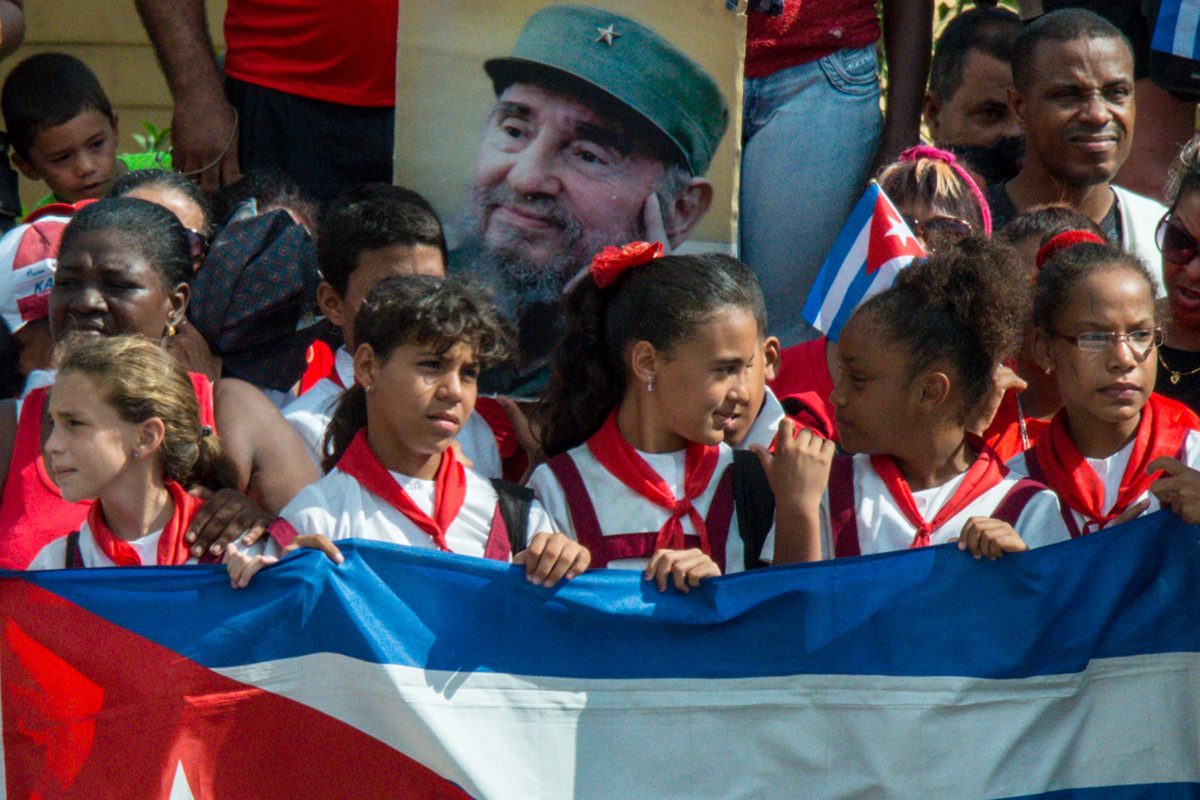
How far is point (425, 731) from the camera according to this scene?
3471 mm

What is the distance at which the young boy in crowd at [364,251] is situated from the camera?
4.71m

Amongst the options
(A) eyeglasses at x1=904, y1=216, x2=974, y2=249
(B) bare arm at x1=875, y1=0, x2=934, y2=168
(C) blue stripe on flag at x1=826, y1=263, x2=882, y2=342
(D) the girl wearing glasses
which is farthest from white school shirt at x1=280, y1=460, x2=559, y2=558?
(B) bare arm at x1=875, y1=0, x2=934, y2=168

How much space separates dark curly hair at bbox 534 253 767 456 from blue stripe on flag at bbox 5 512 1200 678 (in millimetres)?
690

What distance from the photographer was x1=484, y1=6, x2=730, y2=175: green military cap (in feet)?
16.5

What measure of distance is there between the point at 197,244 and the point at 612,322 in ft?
4.32

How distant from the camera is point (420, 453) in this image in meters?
3.91

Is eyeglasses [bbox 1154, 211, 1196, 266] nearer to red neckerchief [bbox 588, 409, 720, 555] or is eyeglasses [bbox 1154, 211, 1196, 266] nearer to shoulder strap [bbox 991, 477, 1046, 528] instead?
shoulder strap [bbox 991, 477, 1046, 528]

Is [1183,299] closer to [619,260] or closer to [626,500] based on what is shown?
[619,260]

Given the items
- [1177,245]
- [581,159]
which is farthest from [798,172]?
[1177,245]

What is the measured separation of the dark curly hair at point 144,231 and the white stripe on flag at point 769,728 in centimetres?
136

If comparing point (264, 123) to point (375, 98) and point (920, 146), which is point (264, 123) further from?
point (920, 146)

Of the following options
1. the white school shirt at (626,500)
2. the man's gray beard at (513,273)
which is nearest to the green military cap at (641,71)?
the man's gray beard at (513,273)

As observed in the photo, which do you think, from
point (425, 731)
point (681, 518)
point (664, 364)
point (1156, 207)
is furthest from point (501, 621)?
point (1156, 207)

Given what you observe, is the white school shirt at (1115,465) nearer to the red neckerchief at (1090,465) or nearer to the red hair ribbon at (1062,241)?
the red neckerchief at (1090,465)
